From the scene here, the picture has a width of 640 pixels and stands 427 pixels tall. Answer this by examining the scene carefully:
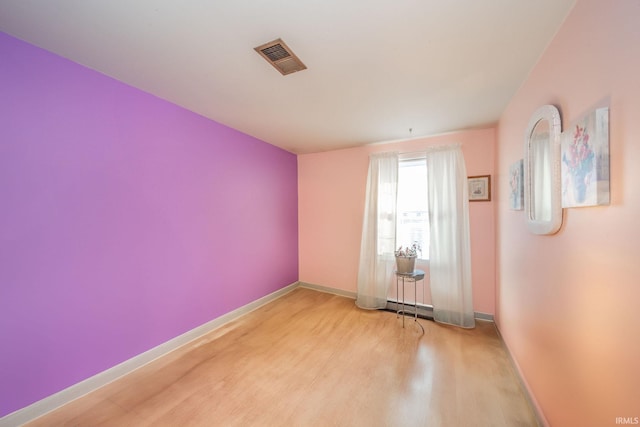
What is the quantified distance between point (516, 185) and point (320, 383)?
92.0 inches

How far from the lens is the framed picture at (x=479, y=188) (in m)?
2.73

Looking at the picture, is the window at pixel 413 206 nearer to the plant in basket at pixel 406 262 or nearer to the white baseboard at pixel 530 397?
the plant in basket at pixel 406 262

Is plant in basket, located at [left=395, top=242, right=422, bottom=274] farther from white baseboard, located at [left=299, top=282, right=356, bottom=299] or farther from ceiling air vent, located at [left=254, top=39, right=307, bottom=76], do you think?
ceiling air vent, located at [left=254, top=39, right=307, bottom=76]

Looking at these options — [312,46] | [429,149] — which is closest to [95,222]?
[312,46]

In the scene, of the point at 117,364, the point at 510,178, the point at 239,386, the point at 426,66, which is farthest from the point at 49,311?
the point at 510,178

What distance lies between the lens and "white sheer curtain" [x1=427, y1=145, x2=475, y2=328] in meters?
2.71

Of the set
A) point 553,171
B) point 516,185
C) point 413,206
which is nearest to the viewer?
point 553,171

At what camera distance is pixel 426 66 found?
1622 millimetres

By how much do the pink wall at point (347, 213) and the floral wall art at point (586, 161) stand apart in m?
1.85

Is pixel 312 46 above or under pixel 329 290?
above

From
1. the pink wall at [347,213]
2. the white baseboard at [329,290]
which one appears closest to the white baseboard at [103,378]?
the white baseboard at [329,290]

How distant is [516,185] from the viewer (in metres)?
1.86

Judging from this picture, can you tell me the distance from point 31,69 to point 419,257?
159 inches

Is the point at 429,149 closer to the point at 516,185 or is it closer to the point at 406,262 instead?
the point at 516,185
